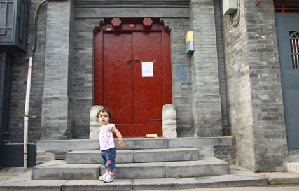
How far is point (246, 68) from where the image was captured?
5.38 meters

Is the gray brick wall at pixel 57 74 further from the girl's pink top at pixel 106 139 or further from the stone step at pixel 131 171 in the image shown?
the girl's pink top at pixel 106 139

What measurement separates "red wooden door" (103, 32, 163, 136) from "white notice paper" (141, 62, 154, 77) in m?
0.04

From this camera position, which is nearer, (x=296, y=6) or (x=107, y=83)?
(x=296, y=6)

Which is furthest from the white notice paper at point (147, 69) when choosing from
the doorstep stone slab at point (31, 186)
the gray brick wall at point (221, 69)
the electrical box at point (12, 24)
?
the doorstep stone slab at point (31, 186)

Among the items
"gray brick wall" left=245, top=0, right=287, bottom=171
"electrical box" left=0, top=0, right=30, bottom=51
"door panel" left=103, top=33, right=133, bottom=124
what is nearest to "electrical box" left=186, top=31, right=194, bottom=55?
"gray brick wall" left=245, top=0, right=287, bottom=171

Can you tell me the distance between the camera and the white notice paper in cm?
683

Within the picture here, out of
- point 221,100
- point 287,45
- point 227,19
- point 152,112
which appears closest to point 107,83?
point 152,112

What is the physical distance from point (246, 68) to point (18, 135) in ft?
18.9

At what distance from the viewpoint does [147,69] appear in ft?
22.5

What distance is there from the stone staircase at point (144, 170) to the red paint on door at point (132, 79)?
1.33 metres

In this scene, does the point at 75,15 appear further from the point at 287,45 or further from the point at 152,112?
the point at 287,45

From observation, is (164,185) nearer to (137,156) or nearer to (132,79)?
(137,156)

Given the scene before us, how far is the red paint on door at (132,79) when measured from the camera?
669 cm

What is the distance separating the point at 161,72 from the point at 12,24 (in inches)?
156
